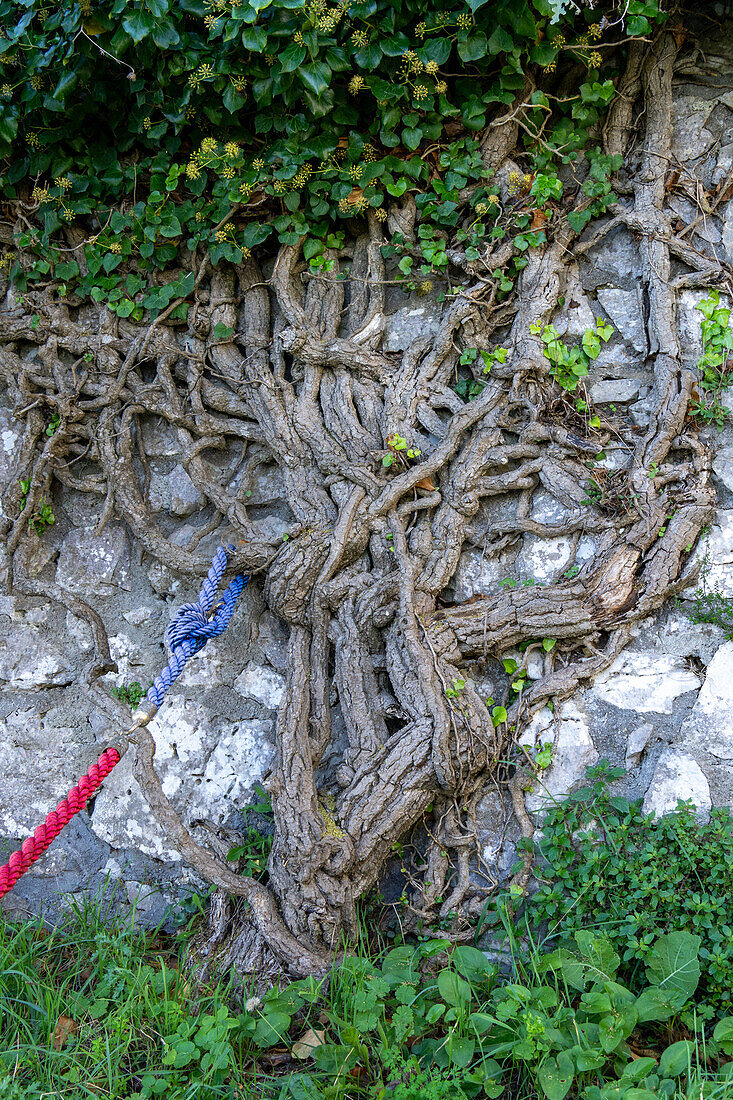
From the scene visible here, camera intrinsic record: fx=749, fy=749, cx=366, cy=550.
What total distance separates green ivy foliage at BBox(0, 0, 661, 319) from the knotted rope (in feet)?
3.87

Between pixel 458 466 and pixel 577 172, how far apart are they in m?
1.21

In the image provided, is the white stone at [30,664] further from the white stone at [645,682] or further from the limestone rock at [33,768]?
the white stone at [645,682]

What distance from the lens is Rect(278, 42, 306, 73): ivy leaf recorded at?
247 cm

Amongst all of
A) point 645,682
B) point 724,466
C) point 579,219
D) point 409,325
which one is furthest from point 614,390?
point 645,682

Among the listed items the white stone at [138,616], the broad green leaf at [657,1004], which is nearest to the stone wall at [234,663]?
the white stone at [138,616]

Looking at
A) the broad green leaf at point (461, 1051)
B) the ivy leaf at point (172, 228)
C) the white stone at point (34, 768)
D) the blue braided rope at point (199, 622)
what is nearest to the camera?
the broad green leaf at point (461, 1051)

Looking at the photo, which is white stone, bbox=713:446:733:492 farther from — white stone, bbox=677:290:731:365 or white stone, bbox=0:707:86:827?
white stone, bbox=0:707:86:827

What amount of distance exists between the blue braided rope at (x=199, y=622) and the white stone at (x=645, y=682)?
1.25 metres

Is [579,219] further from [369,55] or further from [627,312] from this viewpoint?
[369,55]

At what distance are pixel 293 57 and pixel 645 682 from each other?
2.33m

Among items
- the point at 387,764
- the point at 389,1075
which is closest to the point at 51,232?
the point at 387,764

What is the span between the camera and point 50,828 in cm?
209

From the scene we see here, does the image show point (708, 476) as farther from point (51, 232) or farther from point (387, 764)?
point (51, 232)

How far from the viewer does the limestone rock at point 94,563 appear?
2.90 metres
